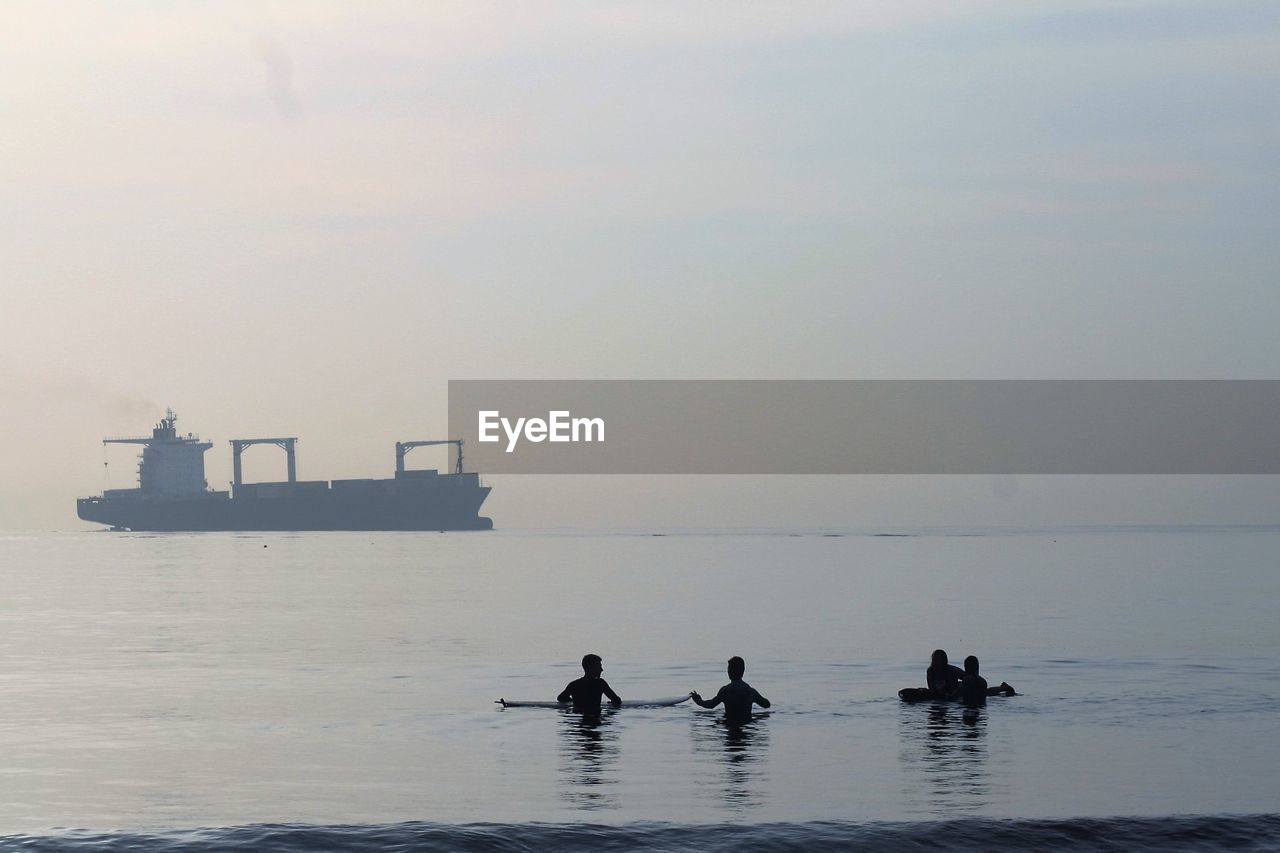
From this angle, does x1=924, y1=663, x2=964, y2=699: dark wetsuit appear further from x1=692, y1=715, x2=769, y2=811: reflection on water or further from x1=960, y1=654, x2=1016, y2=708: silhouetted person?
x1=692, y1=715, x2=769, y2=811: reflection on water

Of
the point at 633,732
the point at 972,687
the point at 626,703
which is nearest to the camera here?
the point at 633,732

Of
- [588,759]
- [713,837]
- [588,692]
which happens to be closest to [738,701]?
[588,692]

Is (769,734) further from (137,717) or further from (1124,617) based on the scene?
(1124,617)

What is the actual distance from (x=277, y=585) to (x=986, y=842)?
7653 cm

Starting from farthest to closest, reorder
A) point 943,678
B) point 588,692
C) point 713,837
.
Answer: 1. point 943,678
2. point 588,692
3. point 713,837

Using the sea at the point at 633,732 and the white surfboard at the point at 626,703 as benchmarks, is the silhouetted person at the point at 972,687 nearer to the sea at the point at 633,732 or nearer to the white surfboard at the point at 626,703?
the sea at the point at 633,732

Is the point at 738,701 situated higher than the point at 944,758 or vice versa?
the point at 738,701

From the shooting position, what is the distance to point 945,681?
28.9 meters

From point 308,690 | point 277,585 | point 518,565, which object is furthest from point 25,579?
point 308,690

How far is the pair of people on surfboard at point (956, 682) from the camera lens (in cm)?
2808

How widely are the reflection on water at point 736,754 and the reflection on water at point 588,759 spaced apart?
64.4 inches

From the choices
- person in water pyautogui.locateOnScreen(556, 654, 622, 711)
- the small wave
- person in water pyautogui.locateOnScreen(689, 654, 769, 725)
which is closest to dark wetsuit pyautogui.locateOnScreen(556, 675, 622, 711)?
person in water pyautogui.locateOnScreen(556, 654, 622, 711)

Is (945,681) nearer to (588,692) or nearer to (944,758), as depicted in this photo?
(944,758)

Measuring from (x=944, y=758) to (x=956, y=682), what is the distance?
225 inches
